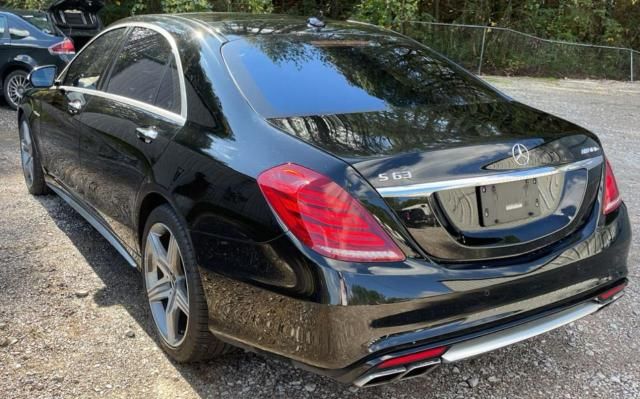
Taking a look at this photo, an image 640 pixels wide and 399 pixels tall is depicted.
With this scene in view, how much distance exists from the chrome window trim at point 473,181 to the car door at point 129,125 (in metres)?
1.18

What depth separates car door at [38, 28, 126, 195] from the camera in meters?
3.88

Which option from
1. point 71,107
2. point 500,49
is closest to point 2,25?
point 71,107

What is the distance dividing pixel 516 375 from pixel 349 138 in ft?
4.65

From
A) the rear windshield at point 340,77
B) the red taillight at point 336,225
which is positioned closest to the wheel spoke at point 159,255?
the rear windshield at point 340,77

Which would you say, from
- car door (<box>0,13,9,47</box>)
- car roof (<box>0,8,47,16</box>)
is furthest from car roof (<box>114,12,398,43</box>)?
car roof (<box>0,8,47,16</box>)

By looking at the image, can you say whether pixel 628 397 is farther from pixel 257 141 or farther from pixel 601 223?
pixel 257 141

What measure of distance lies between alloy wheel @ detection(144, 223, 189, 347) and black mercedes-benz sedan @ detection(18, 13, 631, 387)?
0.01m

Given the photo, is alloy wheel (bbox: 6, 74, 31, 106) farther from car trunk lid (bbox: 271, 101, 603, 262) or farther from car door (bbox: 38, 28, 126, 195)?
car trunk lid (bbox: 271, 101, 603, 262)

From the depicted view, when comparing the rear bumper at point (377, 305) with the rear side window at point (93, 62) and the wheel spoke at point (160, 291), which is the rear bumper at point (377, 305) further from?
the rear side window at point (93, 62)

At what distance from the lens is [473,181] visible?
2.20m

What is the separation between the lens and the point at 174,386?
271 centimetres

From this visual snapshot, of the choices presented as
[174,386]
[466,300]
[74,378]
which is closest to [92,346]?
[74,378]

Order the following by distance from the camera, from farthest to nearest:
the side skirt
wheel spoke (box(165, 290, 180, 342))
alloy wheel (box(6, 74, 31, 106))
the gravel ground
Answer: alloy wheel (box(6, 74, 31, 106)), the side skirt, wheel spoke (box(165, 290, 180, 342)), the gravel ground

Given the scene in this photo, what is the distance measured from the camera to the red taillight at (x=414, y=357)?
2.10 m
